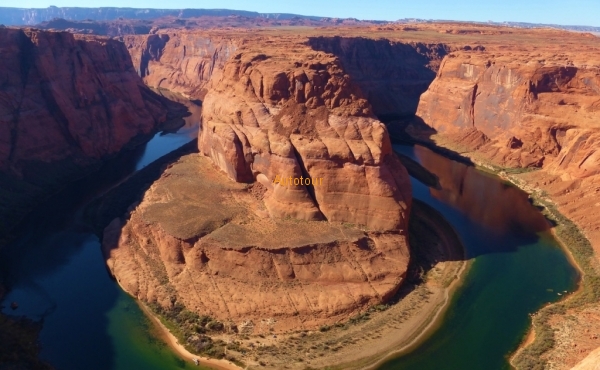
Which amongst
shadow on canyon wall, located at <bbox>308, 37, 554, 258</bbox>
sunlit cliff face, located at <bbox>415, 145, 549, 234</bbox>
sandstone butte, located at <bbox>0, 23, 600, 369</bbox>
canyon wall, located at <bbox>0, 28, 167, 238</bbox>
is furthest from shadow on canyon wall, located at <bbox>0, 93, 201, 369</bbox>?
sunlit cliff face, located at <bbox>415, 145, 549, 234</bbox>

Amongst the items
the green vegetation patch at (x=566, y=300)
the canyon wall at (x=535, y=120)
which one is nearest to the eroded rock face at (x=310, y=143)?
the green vegetation patch at (x=566, y=300)

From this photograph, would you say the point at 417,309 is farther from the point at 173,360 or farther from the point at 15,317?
the point at 15,317

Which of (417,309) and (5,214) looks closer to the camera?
(417,309)

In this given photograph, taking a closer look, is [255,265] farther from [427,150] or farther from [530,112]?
[530,112]

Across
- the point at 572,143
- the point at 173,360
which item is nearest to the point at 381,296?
the point at 173,360

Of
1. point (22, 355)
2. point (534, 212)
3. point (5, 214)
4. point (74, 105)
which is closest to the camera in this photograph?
point (22, 355)

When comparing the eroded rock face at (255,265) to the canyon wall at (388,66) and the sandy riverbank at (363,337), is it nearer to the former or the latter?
the sandy riverbank at (363,337)

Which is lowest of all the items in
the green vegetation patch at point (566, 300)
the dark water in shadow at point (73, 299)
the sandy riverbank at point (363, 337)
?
the dark water in shadow at point (73, 299)
